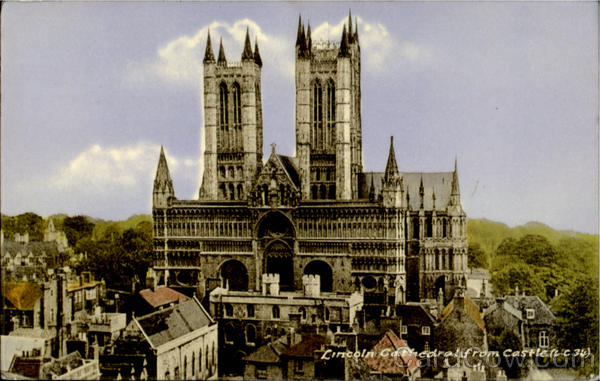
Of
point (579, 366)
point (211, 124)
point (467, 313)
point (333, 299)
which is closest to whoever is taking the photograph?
point (579, 366)

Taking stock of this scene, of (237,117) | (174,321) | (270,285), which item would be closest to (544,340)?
(270,285)

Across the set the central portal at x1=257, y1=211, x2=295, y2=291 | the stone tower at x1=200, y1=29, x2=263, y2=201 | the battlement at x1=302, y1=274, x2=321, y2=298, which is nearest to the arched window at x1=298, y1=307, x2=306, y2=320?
the battlement at x1=302, y1=274, x2=321, y2=298

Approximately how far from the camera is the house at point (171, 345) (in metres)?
15.8

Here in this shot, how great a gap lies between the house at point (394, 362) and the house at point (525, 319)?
2507 millimetres

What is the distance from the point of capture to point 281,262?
22.6 meters

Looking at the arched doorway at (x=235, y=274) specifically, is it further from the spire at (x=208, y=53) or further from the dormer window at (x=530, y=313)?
the dormer window at (x=530, y=313)

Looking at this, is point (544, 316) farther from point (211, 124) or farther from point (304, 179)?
point (211, 124)

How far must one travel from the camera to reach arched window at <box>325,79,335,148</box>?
88.1ft

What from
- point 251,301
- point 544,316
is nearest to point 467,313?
point 544,316

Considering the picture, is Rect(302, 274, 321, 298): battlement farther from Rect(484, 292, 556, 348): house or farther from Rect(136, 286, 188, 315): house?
Rect(484, 292, 556, 348): house

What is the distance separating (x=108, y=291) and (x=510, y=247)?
10397mm

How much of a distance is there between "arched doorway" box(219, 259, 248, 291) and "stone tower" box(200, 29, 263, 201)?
9.09 ft

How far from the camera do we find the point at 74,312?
17562 millimetres

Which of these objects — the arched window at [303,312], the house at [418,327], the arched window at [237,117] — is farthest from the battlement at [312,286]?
the arched window at [237,117]
